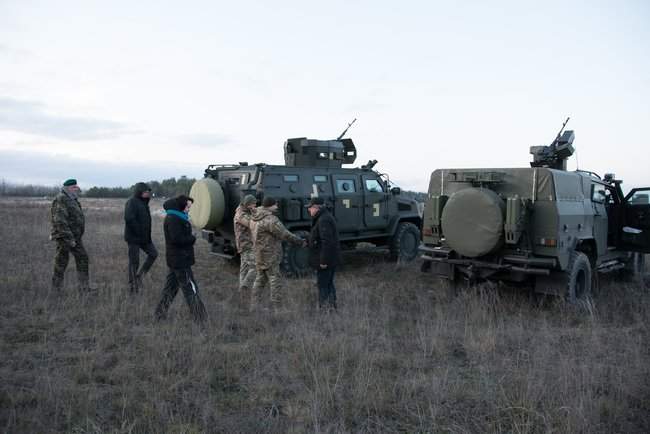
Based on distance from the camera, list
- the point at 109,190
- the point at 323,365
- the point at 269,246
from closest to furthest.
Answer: the point at 323,365
the point at 269,246
the point at 109,190

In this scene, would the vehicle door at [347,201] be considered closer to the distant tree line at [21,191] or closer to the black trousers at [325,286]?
the black trousers at [325,286]

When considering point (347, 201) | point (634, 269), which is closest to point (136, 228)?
point (347, 201)

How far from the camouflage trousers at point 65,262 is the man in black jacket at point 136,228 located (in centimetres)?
64

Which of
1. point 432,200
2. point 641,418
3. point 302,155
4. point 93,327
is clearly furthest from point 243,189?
point 641,418

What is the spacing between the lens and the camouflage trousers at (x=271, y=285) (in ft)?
22.8

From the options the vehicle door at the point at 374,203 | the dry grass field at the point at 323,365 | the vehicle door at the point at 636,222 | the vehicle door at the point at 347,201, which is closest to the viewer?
the dry grass field at the point at 323,365

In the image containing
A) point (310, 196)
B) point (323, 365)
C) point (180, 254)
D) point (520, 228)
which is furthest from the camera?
point (310, 196)

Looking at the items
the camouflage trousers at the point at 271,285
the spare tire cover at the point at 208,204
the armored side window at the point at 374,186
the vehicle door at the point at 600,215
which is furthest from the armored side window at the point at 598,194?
the spare tire cover at the point at 208,204

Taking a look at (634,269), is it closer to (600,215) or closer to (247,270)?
(600,215)

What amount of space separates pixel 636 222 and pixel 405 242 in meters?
4.75

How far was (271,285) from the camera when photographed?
7020 millimetres

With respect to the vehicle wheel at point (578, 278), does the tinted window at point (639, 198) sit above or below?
above

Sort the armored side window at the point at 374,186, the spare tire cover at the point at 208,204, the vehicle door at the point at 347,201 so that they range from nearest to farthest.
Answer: the spare tire cover at the point at 208,204 → the vehicle door at the point at 347,201 → the armored side window at the point at 374,186

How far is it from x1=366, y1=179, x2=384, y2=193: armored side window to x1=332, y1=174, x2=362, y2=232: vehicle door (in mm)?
295
